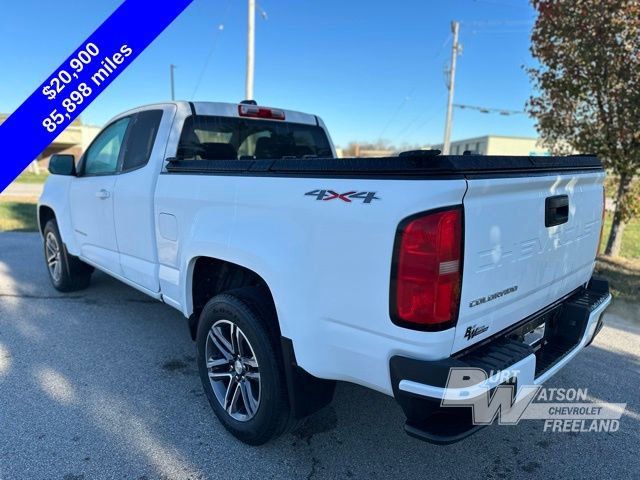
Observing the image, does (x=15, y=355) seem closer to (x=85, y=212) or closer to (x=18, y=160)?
(x=85, y=212)

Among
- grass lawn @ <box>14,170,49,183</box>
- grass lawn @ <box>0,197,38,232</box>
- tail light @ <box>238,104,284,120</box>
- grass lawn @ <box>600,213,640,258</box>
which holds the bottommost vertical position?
grass lawn @ <box>14,170,49,183</box>

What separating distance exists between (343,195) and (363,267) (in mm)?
323

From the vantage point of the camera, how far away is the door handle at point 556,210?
2273 mm

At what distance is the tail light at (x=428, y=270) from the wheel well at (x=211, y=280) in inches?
46.7

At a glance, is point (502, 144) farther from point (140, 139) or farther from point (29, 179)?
point (140, 139)

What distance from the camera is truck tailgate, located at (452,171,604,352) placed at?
188 centimetres

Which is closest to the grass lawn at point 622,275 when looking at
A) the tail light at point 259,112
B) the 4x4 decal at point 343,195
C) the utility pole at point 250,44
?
the tail light at point 259,112

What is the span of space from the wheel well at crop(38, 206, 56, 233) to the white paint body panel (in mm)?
3259

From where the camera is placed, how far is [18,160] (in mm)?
5203

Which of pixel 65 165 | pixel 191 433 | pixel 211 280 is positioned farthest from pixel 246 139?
pixel 191 433

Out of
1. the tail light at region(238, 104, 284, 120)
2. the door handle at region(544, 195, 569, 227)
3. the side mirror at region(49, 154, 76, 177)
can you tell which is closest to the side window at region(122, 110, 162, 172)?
the tail light at region(238, 104, 284, 120)

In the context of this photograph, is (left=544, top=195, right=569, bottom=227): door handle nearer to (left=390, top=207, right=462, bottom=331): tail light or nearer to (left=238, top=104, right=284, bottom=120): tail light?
(left=390, top=207, right=462, bottom=331): tail light

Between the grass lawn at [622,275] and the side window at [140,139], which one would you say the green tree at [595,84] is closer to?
the grass lawn at [622,275]

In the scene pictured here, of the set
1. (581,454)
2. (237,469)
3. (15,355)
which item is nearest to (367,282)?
(237,469)
